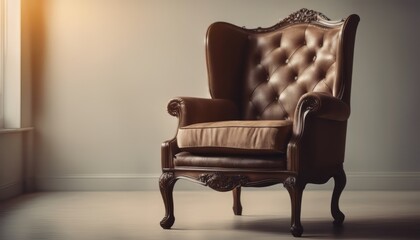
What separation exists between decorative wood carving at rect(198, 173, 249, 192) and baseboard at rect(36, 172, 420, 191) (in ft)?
5.40

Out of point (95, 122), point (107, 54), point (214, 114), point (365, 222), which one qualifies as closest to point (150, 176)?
point (95, 122)

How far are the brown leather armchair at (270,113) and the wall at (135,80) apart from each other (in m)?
1.08

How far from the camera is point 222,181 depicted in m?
2.48

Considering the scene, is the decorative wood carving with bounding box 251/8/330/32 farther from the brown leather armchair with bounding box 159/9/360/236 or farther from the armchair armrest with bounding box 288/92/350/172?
the armchair armrest with bounding box 288/92/350/172

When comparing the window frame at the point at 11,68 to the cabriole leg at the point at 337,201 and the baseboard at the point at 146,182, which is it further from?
the cabriole leg at the point at 337,201

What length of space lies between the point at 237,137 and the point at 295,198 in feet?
1.14

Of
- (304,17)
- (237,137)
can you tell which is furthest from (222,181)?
(304,17)

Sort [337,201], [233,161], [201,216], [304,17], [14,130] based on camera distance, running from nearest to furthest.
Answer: [233,161], [337,201], [201,216], [304,17], [14,130]

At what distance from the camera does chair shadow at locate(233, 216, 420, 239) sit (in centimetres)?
243

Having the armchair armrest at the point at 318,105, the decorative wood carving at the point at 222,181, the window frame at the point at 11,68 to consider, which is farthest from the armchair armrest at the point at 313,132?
the window frame at the point at 11,68

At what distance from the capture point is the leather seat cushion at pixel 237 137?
7.72 ft

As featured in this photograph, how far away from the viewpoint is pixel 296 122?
2389 mm

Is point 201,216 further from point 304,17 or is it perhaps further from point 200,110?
point 304,17

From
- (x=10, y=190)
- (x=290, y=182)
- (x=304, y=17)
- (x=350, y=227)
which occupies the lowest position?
(x=10, y=190)
